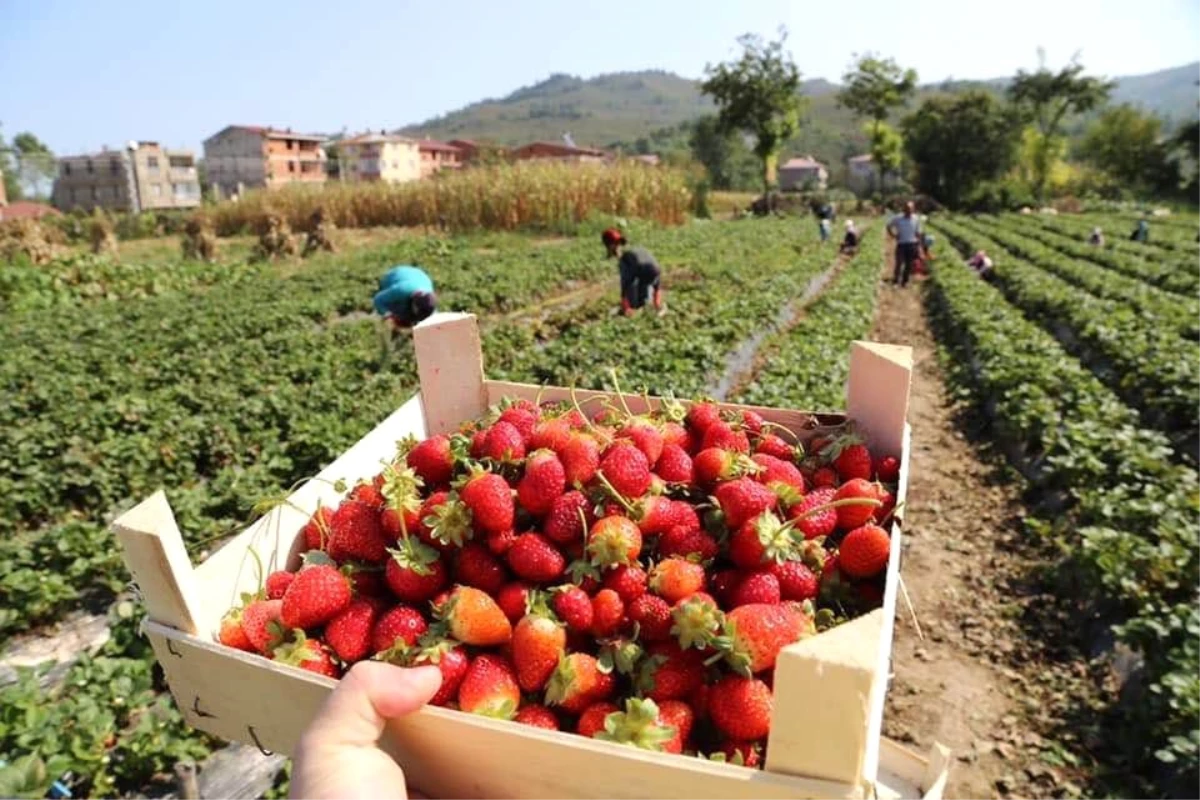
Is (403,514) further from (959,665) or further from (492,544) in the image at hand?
(959,665)

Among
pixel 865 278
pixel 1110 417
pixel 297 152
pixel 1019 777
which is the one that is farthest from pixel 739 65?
pixel 297 152

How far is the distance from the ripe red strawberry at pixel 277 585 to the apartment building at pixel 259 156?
306 ft

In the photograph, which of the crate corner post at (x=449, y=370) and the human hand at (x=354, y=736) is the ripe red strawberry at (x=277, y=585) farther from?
the crate corner post at (x=449, y=370)

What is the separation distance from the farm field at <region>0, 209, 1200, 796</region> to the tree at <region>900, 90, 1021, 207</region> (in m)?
42.1

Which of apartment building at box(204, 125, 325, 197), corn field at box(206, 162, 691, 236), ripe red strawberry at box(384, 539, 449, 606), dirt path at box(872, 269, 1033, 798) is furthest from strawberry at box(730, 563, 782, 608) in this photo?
apartment building at box(204, 125, 325, 197)

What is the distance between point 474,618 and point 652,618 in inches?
14.2

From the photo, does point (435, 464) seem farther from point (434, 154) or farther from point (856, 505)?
point (434, 154)

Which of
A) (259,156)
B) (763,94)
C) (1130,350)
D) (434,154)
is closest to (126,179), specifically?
(259,156)

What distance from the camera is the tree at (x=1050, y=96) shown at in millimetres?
55719

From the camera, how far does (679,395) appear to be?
6582mm

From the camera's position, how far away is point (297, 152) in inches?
3573

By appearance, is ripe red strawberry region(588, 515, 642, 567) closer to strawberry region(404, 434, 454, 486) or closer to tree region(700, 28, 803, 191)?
strawberry region(404, 434, 454, 486)

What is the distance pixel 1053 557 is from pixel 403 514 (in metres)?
5.00

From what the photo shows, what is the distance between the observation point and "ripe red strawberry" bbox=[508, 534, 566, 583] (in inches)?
62.6
